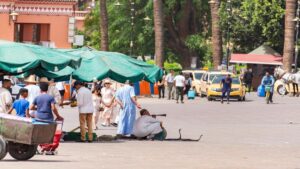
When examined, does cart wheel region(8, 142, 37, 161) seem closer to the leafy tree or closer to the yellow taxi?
the yellow taxi

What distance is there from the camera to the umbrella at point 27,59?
24516 millimetres

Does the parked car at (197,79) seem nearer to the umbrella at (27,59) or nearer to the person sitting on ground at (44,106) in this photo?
the umbrella at (27,59)

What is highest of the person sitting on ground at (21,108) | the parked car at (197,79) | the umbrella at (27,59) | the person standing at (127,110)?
the umbrella at (27,59)

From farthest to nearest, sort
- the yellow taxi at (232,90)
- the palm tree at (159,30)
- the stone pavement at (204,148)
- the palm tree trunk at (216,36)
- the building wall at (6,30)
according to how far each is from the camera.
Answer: the palm tree trunk at (216,36) → the palm tree at (159,30) → the building wall at (6,30) → the yellow taxi at (232,90) → the stone pavement at (204,148)

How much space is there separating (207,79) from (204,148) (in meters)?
36.3

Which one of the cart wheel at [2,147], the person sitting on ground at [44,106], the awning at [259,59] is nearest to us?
the cart wheel at [2,147]

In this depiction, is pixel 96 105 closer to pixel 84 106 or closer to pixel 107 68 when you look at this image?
pixel 107 68

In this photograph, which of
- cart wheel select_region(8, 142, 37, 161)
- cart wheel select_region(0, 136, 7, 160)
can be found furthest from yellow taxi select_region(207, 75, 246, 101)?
cart wheel select_region(0, 136, 7, 160)

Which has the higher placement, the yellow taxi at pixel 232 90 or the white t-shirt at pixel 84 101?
the white t-shirt at pixel 84 101

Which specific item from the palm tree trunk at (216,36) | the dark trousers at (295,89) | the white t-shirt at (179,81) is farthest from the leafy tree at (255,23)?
the white t-shirt at (179,81)

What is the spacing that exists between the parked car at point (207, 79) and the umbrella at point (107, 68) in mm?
31362

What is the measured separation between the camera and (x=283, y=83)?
227 feet

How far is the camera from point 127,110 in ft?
101

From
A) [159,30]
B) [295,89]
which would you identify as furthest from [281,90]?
[159,30]
